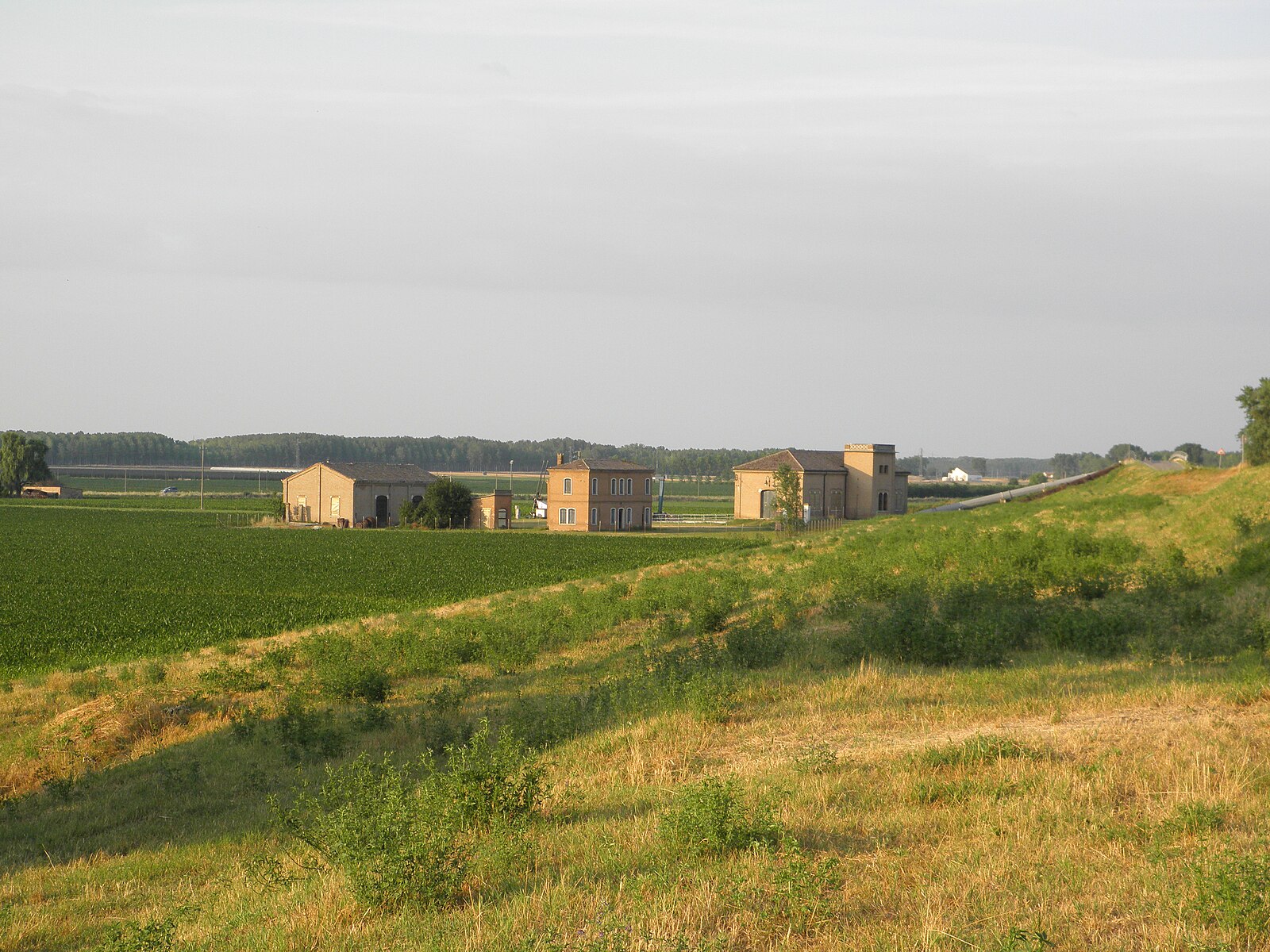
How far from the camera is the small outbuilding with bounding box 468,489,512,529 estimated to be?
3297 inches

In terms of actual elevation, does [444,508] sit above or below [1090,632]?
above

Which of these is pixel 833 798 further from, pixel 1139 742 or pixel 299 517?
pixel 299 517

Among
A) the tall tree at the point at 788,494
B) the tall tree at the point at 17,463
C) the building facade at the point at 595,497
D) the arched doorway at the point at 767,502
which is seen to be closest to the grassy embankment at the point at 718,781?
the tall tree at the point at 788,494

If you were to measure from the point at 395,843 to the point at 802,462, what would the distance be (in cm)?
8402

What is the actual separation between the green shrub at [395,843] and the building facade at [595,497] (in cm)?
7338

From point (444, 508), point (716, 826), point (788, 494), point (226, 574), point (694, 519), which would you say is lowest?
point (226, 574)

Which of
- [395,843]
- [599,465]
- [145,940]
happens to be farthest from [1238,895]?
[599,465]

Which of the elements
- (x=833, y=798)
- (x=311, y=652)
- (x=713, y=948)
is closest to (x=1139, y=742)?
(x=833, y=798)

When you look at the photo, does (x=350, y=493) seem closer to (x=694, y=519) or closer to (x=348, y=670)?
(x=694, y=519)

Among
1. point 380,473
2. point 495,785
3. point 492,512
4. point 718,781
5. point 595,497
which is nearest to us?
point 718,781

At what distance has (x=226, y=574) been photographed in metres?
43.7

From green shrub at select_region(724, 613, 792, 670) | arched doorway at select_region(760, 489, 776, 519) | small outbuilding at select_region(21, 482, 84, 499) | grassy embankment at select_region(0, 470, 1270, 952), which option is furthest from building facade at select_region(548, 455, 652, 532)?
small outbuilding at select_region(21, 482, 84, 499)

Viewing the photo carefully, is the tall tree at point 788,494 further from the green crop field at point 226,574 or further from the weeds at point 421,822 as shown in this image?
the weeds at point 421,822

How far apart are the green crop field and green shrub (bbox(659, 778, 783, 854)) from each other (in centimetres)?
2058
